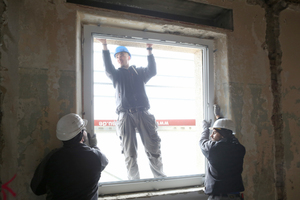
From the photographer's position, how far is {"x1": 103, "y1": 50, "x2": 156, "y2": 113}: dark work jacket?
238 centimetres

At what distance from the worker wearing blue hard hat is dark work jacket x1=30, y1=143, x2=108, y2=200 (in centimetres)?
85

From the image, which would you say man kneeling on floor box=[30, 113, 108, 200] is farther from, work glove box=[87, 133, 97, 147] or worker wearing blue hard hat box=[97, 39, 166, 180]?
worker wearing blue hard hat box=[97, 39, 166, 180]

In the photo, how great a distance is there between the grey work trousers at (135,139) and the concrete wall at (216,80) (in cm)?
55

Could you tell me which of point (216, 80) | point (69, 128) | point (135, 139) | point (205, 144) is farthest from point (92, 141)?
point (216, 80)

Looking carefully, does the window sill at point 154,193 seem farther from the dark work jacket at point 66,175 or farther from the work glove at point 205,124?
the work glove at point 205,124

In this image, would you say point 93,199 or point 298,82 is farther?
point 298,82

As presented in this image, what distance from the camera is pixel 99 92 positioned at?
109 inches

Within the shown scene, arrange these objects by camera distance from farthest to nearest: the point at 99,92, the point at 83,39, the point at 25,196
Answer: the point at 99,92 → the point at 83,39 → the point at 25,196

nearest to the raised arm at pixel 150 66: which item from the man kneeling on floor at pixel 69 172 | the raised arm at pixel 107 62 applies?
the raised arm at pixel 107 62

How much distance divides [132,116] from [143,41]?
2.98 ft

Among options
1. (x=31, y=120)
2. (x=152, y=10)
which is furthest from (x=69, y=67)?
(x=152, y=10)

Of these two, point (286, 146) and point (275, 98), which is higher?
point (275, 98)

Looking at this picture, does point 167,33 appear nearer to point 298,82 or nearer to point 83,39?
point 83,39

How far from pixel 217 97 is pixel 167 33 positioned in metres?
1.04
